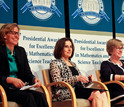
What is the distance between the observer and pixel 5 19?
4.21 meters

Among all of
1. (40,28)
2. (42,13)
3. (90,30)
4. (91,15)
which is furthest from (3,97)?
(91,15)

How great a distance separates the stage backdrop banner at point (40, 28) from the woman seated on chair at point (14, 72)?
3.06 feet

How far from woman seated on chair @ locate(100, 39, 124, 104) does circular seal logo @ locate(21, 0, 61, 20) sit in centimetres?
120

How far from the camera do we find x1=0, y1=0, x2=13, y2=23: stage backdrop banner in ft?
13.8

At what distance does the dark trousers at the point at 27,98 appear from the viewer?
9.38 feet

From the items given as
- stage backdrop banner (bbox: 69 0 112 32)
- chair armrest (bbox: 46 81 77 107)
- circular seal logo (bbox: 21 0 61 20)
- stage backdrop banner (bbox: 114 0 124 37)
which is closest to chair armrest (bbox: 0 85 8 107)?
chair armrest (bbox: 46 81 77 107)

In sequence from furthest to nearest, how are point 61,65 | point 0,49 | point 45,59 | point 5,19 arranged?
point 45,59 < point 5,19 < point 61,65 < point 0,49

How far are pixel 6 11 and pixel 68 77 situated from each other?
1525mm

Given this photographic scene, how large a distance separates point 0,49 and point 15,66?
0.29 m

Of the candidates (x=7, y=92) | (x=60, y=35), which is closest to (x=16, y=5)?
(x=60, y=35)

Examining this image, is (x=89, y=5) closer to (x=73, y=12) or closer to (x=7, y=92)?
(x=73, y=12)

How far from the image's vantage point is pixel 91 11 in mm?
5285

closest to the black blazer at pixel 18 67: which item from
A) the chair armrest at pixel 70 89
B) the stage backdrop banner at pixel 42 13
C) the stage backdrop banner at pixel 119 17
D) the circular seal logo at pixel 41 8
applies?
the chair armrest at pixel 70 89

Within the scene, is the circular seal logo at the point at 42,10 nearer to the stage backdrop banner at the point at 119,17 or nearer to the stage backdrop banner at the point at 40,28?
the stage backdrop banner at the point at 40,28
